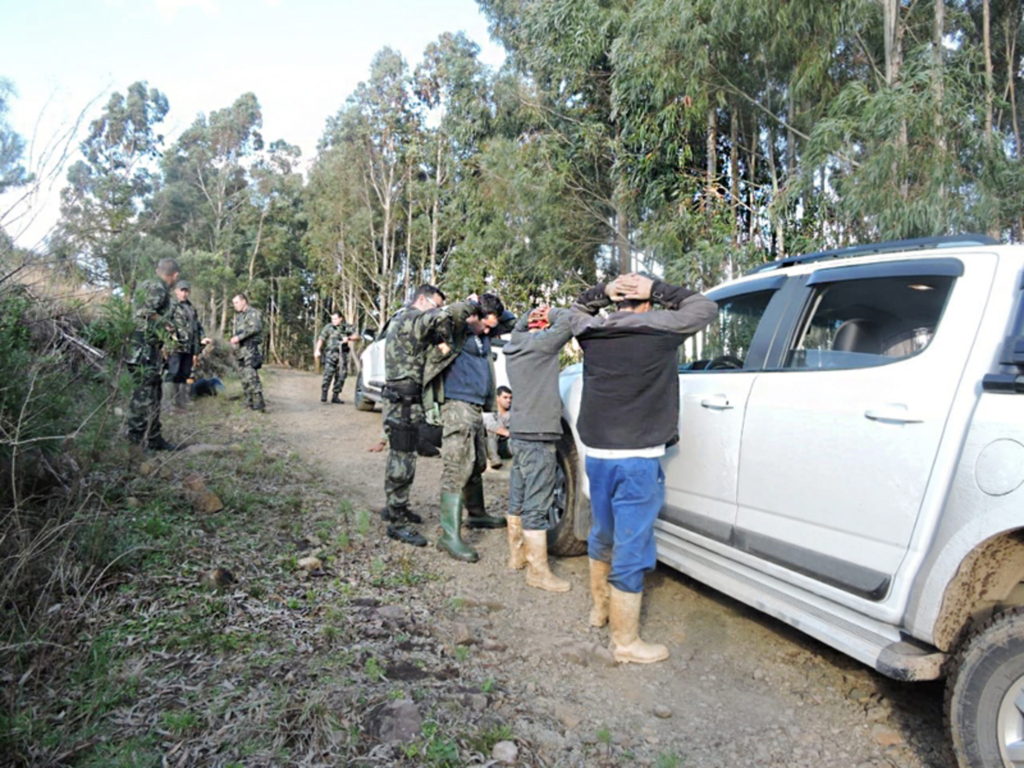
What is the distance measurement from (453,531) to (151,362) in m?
3.60

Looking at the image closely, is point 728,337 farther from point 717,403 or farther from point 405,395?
point 405,395

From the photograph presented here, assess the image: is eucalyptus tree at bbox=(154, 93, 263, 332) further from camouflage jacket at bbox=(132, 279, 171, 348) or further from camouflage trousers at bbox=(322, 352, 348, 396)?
camouflage jacket at bbox=(132, 279, 171, 348)

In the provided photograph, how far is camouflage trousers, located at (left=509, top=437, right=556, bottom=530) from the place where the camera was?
4410mm

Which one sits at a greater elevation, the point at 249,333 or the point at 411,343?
the point at 411,343

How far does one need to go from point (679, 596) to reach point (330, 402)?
1015cm

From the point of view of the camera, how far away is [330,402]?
1333 centimetres

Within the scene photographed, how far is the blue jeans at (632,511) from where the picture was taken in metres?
3.36

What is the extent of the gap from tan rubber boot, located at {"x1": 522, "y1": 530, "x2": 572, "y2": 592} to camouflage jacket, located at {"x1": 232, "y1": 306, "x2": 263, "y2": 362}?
770 cm

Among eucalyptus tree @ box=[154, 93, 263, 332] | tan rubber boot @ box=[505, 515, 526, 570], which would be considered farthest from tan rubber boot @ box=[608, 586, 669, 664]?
eucalyptus tree @ box=[154, 93, 263, 332]

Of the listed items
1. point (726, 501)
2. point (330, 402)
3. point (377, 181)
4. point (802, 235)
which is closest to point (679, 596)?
point (726, 501)

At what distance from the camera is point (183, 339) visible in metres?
8.61

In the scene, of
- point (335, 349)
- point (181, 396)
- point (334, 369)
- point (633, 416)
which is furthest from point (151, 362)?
point (334, 369)

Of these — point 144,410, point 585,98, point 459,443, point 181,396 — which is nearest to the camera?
point 459,443

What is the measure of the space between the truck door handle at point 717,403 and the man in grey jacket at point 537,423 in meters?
1.11
